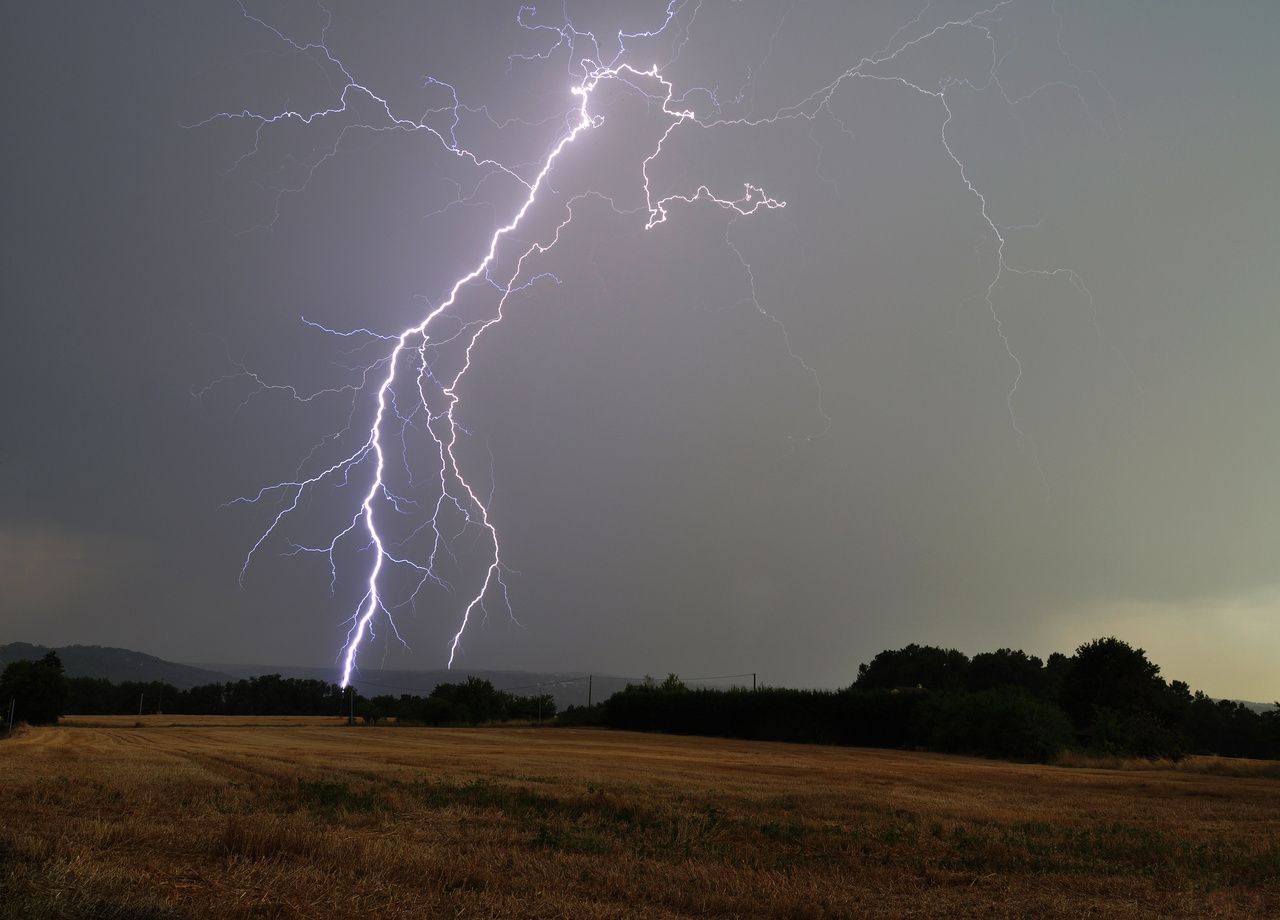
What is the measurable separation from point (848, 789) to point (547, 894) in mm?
9021

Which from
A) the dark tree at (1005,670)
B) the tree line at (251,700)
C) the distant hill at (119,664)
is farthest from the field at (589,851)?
the distant hill at (119,664)

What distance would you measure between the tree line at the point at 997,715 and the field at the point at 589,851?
17.2 m

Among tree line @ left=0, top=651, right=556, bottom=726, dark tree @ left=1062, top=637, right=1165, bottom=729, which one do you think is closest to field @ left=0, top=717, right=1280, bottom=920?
dark tree @ left=1062, top=637, right=1165, bottom=729

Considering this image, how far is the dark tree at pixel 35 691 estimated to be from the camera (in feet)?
147

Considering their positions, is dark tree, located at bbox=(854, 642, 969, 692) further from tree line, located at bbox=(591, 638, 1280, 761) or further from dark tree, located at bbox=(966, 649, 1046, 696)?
tree line, located at bbox=(591, 638, 1280, 761)

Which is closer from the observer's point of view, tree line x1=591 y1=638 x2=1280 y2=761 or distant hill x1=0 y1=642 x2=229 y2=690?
tree line x1=591 y1=638 x2=1280 y2=761

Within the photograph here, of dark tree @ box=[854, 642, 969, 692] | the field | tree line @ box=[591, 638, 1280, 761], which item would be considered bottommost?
the field

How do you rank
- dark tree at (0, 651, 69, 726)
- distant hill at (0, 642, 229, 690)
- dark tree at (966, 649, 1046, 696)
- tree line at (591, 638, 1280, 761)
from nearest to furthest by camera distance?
tree line at (591, 638, 1280, 761)
dark tree at (0, 651, 69, 726)
dark tree at (966, 649, 1046, 696)
distant hill at (0, 642, 229, 690)

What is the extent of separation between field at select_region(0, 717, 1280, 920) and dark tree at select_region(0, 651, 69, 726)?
135 feet

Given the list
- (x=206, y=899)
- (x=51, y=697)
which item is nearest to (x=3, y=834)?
(x=206, y=899)

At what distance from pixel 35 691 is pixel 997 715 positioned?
47871mm

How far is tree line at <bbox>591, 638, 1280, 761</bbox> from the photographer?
2797cm

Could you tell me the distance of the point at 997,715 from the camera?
28484 millimetres

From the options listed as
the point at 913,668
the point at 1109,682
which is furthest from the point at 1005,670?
the point at 1109,682
